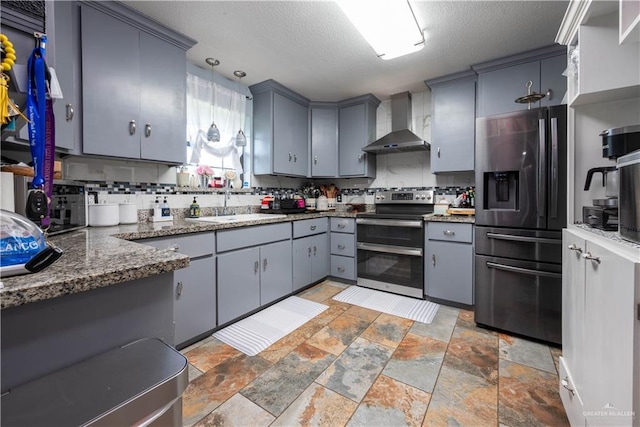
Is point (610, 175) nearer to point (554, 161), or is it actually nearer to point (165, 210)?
point (554, 161)

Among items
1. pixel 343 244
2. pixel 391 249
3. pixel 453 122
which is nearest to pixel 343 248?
pixel 343 244

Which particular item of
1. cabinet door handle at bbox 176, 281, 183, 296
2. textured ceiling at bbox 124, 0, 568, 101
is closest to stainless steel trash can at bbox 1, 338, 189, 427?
cabinet door handle at bbox 176, 281, 183, 296

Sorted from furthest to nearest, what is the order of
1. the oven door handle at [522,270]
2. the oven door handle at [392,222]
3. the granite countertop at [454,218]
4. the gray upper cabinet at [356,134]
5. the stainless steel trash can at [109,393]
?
the gray upper cabinet at [356,134] < the oven door handle at [392,222] < the granite countertop at [454,218] < the oven door handle at [522,270] < the stainless steel trash can at [109,393]

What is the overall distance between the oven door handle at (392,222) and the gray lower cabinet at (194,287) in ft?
5.48

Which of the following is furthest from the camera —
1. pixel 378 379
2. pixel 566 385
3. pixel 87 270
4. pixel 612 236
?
pixel 378 379

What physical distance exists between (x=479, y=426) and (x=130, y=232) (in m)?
2.08

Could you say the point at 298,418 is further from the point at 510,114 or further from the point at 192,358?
the point at 510,114

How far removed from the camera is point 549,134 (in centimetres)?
192

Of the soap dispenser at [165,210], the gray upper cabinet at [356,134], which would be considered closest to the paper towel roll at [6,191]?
the soap dispenser at [165,210]

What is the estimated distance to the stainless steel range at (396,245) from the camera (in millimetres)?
2779

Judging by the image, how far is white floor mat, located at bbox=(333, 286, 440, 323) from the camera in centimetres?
244

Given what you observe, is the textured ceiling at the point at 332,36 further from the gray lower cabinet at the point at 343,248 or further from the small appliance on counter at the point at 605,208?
→ the gray lower cabinet at the point at 343,248

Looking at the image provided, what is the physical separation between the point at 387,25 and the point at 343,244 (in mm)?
2196

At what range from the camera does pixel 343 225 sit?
326 centimetres
